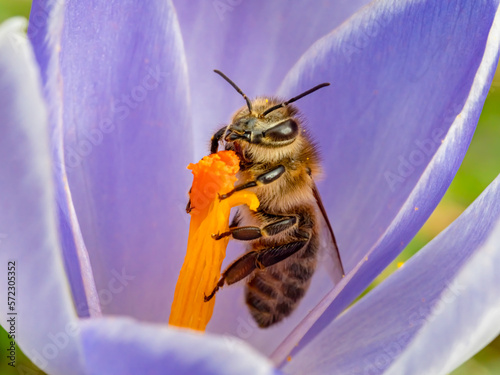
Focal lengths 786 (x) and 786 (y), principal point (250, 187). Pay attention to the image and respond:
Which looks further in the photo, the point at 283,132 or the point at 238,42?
the point at 238,42

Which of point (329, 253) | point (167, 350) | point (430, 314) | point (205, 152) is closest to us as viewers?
point (167, 350)

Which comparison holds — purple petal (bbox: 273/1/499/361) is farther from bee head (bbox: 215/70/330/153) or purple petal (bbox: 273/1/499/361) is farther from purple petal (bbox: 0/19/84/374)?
purple petal (bbox: 0/19/84/374)


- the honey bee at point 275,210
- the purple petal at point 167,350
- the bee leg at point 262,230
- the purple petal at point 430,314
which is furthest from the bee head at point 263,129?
the purple petal at point 167,350

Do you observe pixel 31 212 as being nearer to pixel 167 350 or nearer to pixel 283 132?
pixel 167 350

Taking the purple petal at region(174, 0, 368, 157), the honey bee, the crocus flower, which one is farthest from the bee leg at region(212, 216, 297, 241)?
the purple petal at region(174, 0, 368, 157)

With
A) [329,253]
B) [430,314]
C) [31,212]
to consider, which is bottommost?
[329,253]

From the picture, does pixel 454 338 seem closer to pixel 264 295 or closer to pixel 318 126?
pixel 264 295

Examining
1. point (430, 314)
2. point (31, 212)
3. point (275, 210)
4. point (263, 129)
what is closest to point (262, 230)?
point (275, 210)

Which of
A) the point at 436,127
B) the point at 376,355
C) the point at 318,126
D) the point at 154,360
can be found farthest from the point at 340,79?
the point at 154,360
